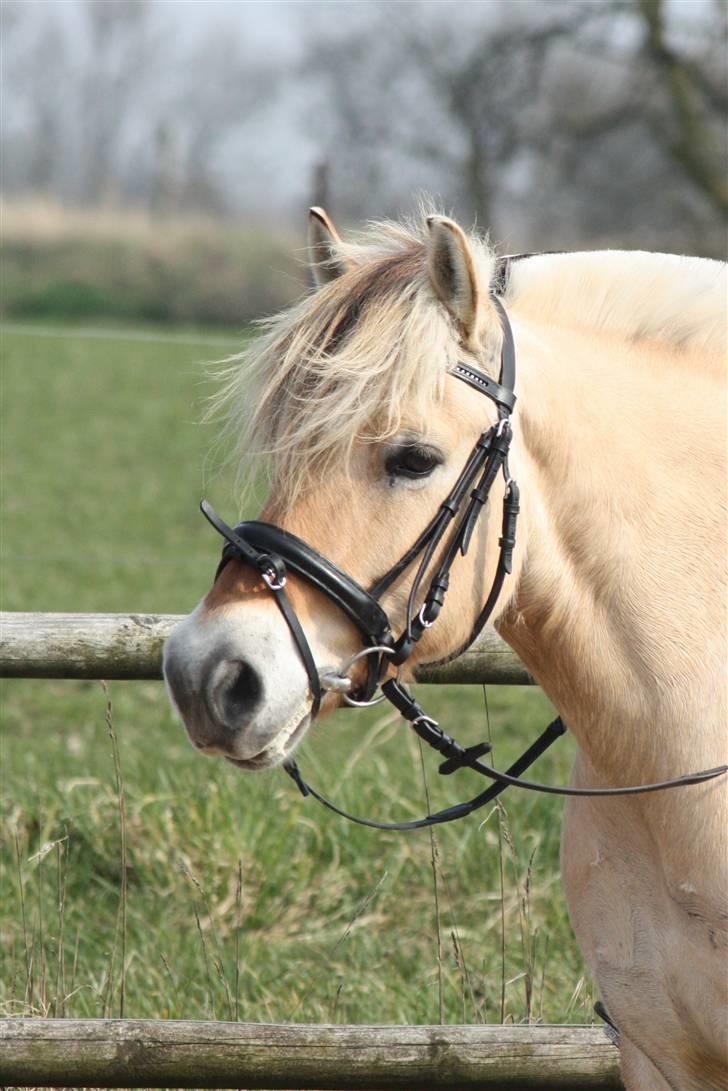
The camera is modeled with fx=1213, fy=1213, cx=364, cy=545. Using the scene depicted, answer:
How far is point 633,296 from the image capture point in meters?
2.14

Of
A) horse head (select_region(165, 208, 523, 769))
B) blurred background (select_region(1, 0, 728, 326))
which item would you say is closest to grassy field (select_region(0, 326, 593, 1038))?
horse head (select_region(165, 208, 523, 769))

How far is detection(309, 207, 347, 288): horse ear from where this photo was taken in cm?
224

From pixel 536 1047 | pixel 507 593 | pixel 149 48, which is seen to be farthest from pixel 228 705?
pixel 149 48

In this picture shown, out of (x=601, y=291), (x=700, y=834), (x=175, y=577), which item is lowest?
(x=175, y=577)

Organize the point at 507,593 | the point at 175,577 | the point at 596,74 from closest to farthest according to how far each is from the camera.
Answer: the point at 507,593 < the point at 175,577 < the point at 596,74

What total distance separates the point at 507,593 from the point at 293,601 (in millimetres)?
366

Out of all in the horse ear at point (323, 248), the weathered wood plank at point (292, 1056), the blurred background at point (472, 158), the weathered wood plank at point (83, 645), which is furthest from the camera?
the blurred background at point (472, 158)

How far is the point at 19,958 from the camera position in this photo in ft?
11.5

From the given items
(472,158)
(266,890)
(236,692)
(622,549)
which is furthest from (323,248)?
(472,158)

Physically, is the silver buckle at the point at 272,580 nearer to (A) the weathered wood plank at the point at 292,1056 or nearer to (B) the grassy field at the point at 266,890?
(B) the grassy field at the point at 266,890

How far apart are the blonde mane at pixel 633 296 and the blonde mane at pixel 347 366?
115 millimetres

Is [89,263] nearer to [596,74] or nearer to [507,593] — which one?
[596,74]

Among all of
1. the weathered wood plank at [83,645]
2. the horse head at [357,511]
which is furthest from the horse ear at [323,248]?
the weathered wood plank at [83,645]

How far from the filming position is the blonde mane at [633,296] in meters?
2.13
